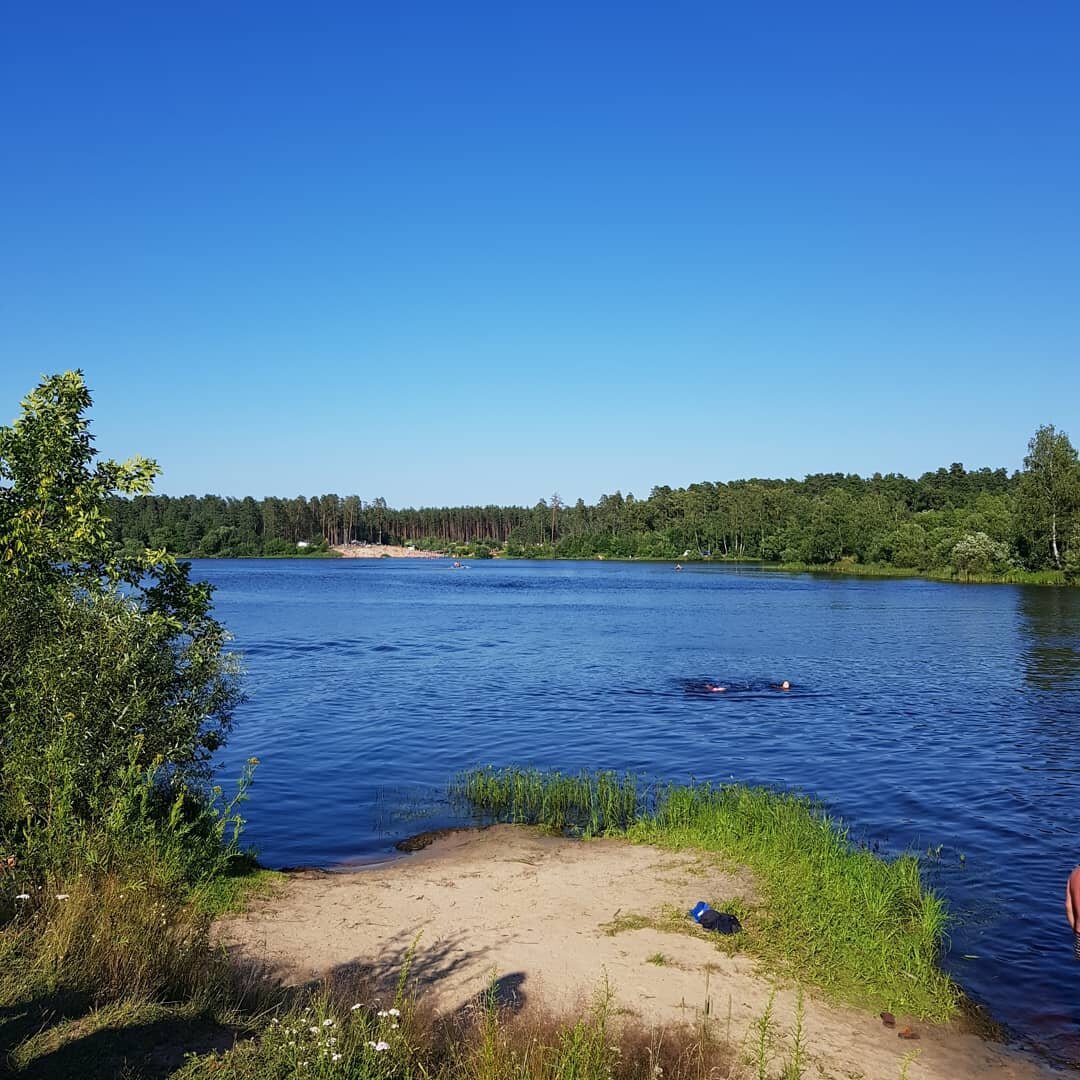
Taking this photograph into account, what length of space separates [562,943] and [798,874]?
14.7 feet

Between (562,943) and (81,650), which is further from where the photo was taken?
(81,650)

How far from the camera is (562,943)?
14.0 meters

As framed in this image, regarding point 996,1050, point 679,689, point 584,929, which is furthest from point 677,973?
point 679,689

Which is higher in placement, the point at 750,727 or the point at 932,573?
the point at 932,573

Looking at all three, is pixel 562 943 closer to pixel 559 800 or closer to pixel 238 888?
pixel 238 888

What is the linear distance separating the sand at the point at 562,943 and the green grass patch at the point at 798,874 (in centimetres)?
59

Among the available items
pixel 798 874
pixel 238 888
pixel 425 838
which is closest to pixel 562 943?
pixel 798 874

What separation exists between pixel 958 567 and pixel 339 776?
11046cm

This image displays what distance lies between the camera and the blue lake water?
61.6ft

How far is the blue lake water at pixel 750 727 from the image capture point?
18764 mm

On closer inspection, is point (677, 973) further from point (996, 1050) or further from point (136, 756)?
point (136, 756)

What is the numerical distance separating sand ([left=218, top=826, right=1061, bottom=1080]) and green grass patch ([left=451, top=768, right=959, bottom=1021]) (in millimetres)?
593

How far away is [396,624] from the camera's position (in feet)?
237

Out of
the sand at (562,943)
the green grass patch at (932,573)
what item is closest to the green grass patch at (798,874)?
the sand at (562,943)
